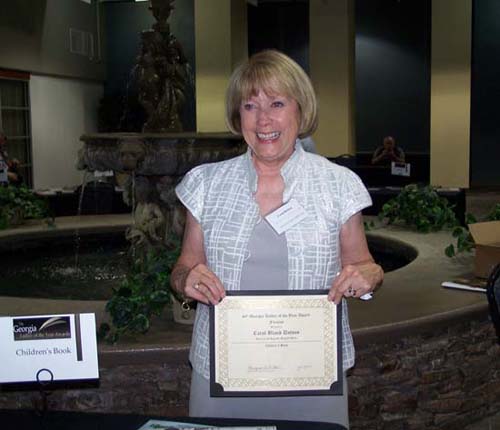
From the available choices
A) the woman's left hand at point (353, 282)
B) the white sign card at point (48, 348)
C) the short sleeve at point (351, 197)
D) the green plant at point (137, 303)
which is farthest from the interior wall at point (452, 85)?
the white sign card at point (48, 348)

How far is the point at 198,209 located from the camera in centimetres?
197

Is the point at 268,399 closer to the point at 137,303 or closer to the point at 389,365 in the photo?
the point at 137,303

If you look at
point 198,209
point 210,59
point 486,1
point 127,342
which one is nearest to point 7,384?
point 198,209

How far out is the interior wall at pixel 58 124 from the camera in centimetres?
1384

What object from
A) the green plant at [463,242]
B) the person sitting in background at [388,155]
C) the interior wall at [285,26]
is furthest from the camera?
the interior wall at [285,26]

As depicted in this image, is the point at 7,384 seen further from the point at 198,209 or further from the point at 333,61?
the point at 333,61

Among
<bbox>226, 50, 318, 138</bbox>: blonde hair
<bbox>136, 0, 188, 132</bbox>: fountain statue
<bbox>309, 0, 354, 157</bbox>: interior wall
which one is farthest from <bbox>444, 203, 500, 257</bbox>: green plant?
<bbox>309, 0, 354, 157</bbox>: interior wall

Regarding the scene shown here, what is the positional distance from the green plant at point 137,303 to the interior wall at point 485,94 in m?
12.1

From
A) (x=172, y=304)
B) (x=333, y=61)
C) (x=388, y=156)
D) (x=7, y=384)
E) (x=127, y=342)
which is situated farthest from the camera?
(x=333, y=61)

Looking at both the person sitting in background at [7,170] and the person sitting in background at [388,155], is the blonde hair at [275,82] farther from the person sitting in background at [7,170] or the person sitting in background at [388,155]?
the person sitting in background at [388,155]

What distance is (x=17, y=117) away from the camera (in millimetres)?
13469

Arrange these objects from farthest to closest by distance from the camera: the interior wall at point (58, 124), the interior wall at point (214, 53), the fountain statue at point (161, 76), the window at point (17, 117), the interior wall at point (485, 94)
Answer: the interior wall at point (485, 94)
the interior wall at point (58, 124)
the interior wall at point (214, 53)
the window at point (17, 117)
the fountain statue at point (161, 76)

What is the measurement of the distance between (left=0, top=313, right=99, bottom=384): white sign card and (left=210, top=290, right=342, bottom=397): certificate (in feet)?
0.88

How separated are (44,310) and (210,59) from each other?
10185mm
